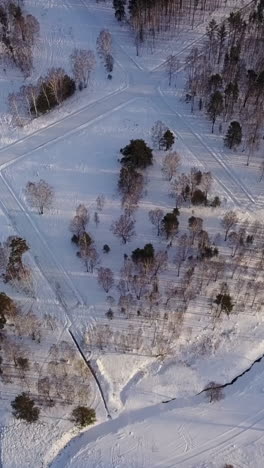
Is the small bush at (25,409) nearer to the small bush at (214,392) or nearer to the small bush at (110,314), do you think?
the small bush at (110,314)

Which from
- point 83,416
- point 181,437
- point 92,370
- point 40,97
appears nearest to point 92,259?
point 92,370

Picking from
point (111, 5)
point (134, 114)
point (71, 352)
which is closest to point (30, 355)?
point (71, 352)

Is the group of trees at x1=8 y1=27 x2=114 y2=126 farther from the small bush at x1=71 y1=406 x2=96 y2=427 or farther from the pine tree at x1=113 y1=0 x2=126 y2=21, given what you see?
the small bush at x1=71 y1=406 x2=96 y2=427

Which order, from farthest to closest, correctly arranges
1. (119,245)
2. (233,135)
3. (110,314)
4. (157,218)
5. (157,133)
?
(157,133), (233,135), (157,218), (119,245), (110,314)

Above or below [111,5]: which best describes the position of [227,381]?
below

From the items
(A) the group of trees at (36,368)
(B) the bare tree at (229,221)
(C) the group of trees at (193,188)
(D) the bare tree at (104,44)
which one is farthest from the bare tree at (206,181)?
(D) the bare tree at (104,44)

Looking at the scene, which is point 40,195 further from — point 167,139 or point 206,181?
point 206,181

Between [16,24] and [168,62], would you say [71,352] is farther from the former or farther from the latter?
[16,24]
